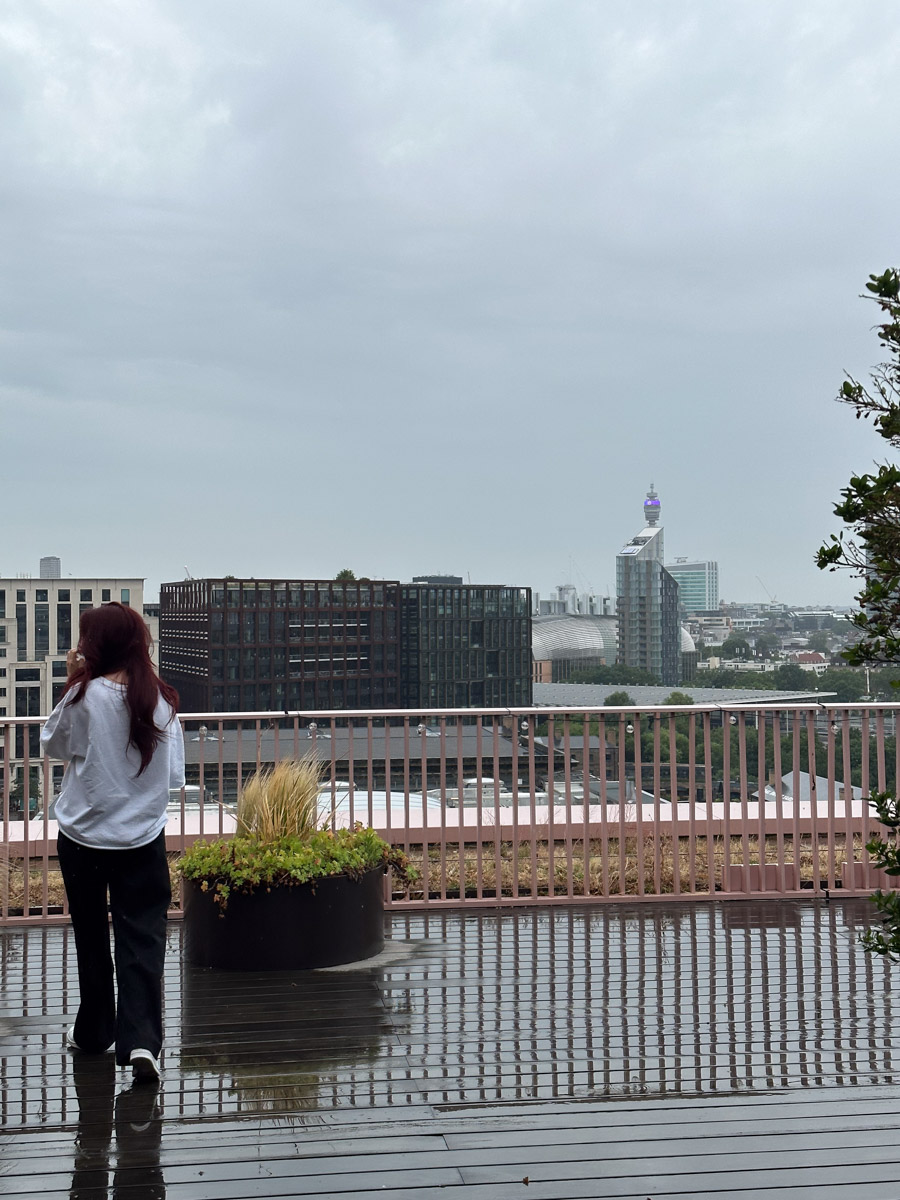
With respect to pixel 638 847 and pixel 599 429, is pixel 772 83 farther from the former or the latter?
pixel 638 847

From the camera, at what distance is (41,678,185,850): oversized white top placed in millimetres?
3732

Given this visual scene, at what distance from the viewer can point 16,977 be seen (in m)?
5.03

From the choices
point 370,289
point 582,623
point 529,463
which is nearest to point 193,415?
point 370,289

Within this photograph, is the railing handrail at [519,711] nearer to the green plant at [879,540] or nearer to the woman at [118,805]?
the woman at [118,805]

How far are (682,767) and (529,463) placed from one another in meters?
109

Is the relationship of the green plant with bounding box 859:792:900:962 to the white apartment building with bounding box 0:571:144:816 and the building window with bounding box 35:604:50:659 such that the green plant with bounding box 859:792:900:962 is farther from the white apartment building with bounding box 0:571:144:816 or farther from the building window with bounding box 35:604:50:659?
the building window with bounding box 35:604:50:659

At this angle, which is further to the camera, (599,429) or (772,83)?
(599,429)

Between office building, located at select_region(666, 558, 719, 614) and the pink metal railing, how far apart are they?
70679 mm

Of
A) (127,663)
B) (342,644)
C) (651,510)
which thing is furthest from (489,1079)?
(651,510)

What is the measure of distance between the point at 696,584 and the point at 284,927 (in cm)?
8032

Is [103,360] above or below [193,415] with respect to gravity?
above

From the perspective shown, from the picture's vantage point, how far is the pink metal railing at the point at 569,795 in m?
6.31

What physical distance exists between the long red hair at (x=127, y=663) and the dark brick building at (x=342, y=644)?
68048 mm

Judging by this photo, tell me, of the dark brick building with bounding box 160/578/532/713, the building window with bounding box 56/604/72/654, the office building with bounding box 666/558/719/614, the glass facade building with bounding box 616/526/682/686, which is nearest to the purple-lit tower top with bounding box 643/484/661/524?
the office building with bounding box 666/558/719/614
